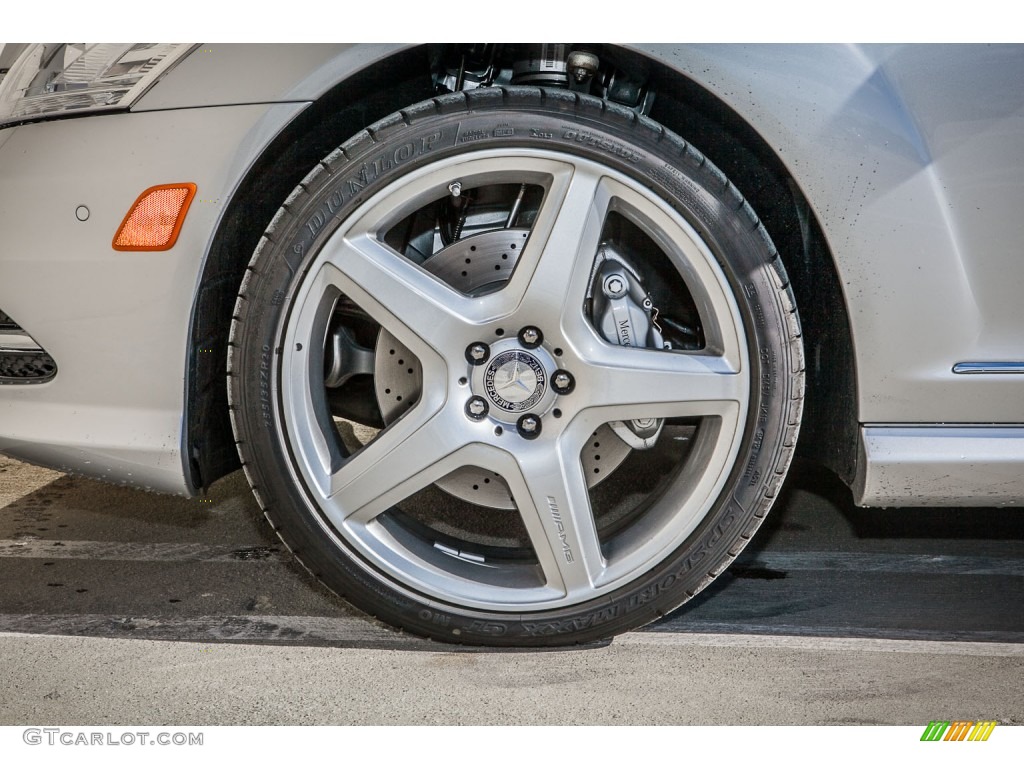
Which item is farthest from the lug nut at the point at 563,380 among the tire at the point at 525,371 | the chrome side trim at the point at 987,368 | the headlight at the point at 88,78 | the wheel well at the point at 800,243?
the headlight at the point at 88,78

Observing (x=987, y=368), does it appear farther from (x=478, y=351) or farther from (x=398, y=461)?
(x=398, y=461)

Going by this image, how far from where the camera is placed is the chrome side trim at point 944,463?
146 cm

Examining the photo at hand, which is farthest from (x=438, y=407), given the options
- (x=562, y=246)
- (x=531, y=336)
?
(x=562, y=246)

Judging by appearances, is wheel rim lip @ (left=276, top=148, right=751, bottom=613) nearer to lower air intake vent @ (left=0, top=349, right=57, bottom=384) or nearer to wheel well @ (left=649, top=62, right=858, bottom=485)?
wheel well @ (left=649, top=62, right=858, bottom=485)

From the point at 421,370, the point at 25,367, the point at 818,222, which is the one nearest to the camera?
the point at 818,222

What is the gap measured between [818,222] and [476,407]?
617 millimetres

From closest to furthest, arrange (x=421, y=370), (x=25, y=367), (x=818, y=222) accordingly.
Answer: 1. (x=818, y=222)
2. (x=25, y=367)
3. (x=421, y=370)

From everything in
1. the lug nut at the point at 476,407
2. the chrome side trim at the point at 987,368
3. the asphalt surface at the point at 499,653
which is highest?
the chrome side trim at the point at 987,368

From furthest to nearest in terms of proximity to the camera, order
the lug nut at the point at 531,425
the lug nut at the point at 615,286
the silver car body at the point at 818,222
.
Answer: the lug nut at the point at 615,286 → the lug nut at the point at 531,425 → the silver car body at the point at 818,222

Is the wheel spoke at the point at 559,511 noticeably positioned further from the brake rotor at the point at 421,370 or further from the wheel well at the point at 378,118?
the wheel well at the point at 378,118

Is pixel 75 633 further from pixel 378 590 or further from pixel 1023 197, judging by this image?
pixel 1023 197

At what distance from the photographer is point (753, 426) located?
4.81 ft

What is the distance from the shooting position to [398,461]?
58.9 inches

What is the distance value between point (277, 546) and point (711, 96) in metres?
1.32
